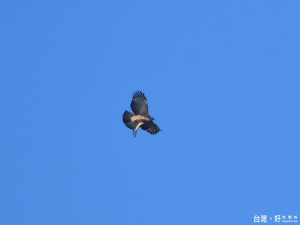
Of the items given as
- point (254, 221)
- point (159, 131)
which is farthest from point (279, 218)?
point (159, 131)

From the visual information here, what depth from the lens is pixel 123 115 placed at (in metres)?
82.1

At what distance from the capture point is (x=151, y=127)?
82875mm

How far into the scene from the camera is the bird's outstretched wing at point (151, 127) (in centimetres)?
8258

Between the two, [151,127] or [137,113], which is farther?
[151,127]

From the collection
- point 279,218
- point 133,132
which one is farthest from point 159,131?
point 279,218

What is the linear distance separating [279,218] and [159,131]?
7570mm

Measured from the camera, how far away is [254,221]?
8344 centimetres

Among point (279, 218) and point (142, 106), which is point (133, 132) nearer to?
point (142, 106)

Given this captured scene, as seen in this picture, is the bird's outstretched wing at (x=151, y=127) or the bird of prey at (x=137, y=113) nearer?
the bird of prey at (x=137, y=113)

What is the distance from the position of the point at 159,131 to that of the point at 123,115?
2135 millimetres

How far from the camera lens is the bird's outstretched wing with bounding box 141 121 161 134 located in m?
82.6

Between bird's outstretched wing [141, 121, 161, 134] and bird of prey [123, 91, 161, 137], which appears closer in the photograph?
bird of prey [123, 91, 161, 137]

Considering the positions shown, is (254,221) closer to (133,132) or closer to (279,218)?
(279,218)

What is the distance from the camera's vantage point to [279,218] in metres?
84.1
